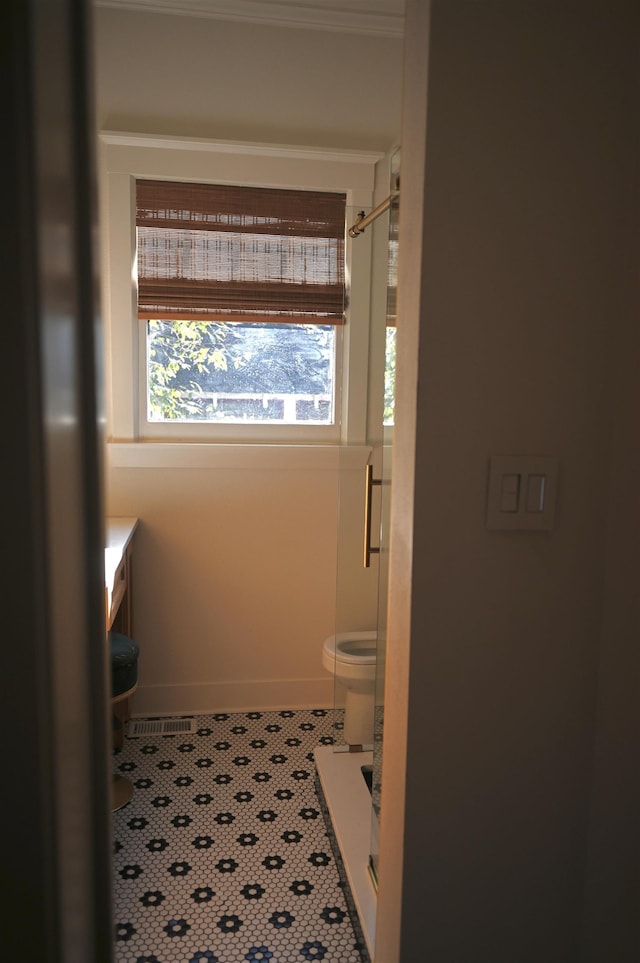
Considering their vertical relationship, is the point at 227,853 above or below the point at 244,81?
below

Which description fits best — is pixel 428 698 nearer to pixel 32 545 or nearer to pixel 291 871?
pixel 32 545

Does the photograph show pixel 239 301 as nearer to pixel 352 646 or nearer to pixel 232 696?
pixel 352 646

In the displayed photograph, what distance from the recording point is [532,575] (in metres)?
1.27

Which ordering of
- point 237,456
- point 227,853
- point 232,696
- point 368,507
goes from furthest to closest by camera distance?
point 232,696 → point 237,456 → point 227,853 → point 368,507

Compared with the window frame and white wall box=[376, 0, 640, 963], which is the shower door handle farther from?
the window frame

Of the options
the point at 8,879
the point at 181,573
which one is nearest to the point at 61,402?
the point at 8,879

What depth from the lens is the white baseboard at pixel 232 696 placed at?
3.21 metres

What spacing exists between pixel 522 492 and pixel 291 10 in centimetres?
247

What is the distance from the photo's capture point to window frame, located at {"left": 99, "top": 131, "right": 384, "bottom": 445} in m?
2.95

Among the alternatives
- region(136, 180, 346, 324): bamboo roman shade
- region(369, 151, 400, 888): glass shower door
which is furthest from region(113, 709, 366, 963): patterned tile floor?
region(136, 180, 346, 324): bamboo roman shade

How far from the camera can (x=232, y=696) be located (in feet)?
10.8

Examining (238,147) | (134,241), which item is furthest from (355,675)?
(238,147)

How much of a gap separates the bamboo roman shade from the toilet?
1.41 meters

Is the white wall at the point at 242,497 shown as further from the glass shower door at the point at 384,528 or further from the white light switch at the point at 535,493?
the white light switch at the point at 535,493
